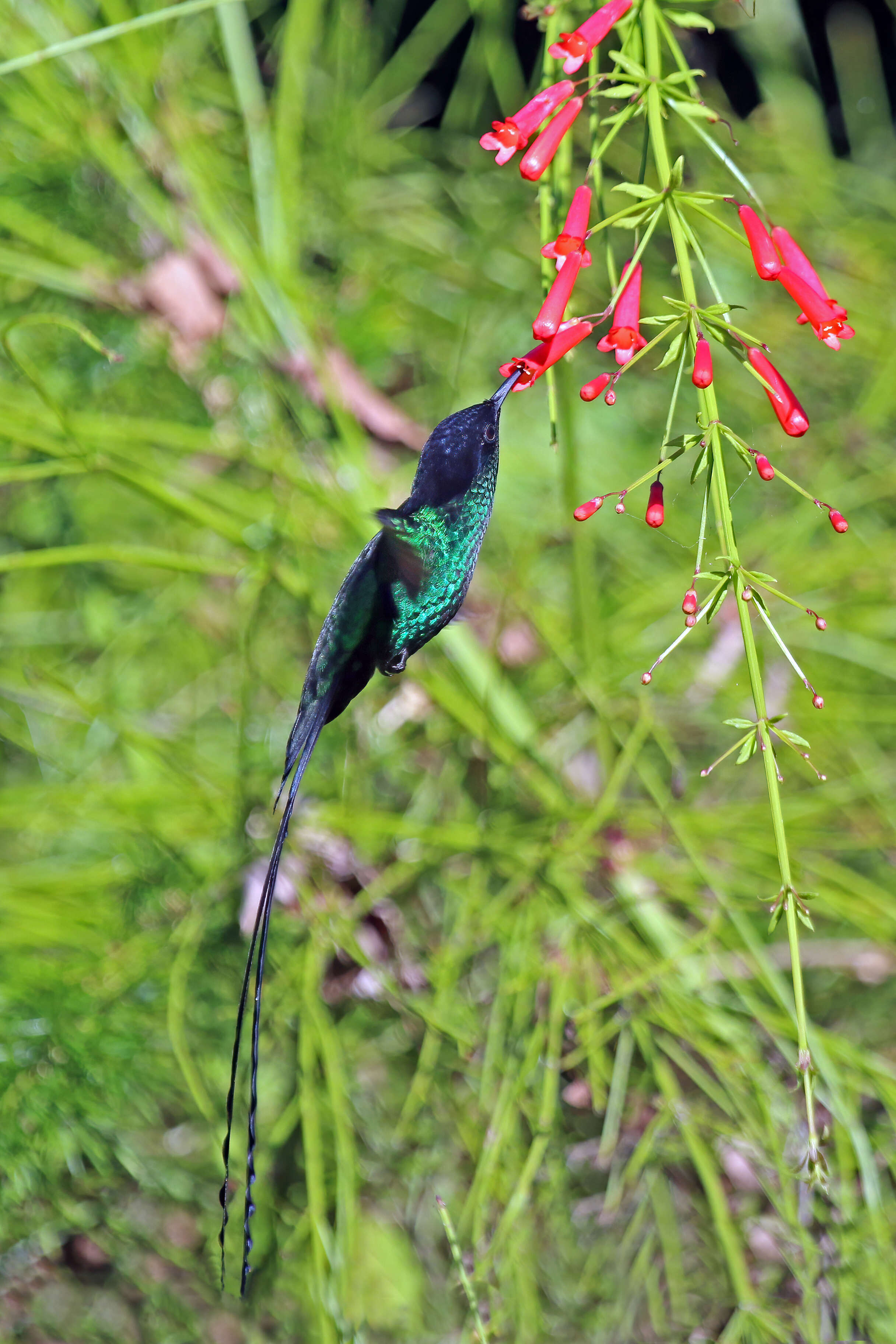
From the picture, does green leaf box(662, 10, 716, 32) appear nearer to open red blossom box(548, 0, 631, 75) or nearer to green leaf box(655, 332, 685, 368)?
open red blossom box(548, 0, 631, 75)

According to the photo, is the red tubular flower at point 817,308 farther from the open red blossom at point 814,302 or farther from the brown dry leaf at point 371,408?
the brown dry leaf at point 371,408

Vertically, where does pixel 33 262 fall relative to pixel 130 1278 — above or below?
above

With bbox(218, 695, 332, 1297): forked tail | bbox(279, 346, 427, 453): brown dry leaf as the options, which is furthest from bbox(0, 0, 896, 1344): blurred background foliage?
bbox(218, 695, 332, 1297): forked tail

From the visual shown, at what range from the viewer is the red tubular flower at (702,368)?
434mm

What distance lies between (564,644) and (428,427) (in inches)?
19.6

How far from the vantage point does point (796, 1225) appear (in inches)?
37.6

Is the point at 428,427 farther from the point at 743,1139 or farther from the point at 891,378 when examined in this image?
the point at 743,1139

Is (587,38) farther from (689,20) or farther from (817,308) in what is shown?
(817,308)

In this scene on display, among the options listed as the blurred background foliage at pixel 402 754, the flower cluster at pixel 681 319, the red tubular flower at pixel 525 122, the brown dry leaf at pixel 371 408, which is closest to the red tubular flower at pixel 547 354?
the flower cluster at pixel 681 319

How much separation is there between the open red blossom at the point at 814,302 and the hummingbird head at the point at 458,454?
0.55 ft

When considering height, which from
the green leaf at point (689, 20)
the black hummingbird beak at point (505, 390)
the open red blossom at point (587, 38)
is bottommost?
the black hummingbird beak at point (505, 390)

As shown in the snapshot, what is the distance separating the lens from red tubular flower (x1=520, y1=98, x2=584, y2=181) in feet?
1.65

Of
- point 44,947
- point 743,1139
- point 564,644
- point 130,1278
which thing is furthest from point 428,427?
point 130,1278

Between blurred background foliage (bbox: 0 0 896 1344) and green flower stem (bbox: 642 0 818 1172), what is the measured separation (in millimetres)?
467
